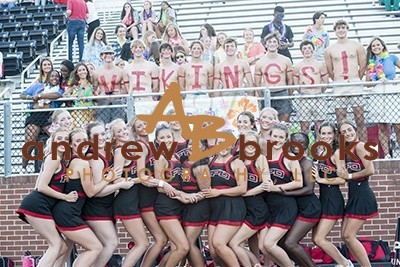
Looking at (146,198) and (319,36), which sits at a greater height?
(319,36)

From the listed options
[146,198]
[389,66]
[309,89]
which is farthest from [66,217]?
[389,66]

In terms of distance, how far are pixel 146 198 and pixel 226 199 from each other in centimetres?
93

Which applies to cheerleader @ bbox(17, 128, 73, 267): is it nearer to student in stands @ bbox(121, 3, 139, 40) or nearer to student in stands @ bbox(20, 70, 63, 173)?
student in stands @ bbox(20, 70, 63, 173)

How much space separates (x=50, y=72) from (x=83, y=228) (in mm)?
3486

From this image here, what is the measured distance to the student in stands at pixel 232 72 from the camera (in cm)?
1234

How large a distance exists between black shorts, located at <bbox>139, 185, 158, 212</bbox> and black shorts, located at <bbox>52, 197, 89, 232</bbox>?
73 centimetres

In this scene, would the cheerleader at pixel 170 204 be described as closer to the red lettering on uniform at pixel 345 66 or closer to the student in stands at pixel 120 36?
the red lettering on uniform at pixel 345 66

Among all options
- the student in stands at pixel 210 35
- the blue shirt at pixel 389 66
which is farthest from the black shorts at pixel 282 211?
the student in stands at pixel 210 35

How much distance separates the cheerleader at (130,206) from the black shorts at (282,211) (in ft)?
4.93

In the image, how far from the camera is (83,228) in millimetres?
10008

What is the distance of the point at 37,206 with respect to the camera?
9922 millimetres

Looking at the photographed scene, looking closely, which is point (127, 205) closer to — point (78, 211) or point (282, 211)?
point (78, 211)

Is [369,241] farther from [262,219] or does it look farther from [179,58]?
[179,58]

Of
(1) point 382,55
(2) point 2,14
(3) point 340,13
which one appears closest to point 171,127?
(1) point 382,55
